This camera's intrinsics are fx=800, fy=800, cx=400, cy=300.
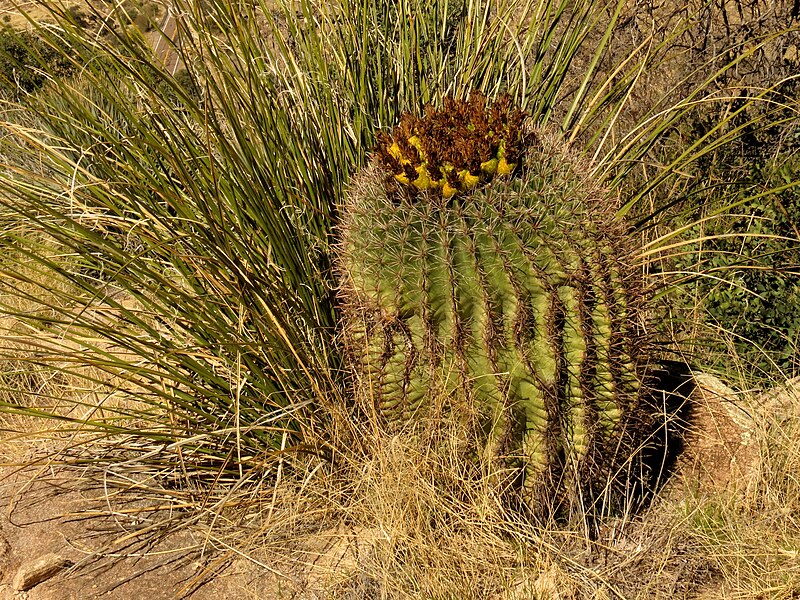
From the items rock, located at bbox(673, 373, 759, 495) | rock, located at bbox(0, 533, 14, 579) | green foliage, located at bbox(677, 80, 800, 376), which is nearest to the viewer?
rock, located at bbox(0, 533, 14, 579)

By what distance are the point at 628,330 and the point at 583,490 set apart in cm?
51

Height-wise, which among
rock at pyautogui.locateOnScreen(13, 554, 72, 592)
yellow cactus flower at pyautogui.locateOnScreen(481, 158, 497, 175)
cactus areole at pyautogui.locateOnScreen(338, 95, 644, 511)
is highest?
yellow cactus flower at pyautogui.locateOnScreen(481, 158, 497, 175)

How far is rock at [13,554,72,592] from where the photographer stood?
2.43m

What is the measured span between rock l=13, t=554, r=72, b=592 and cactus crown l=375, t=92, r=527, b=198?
1568 mm

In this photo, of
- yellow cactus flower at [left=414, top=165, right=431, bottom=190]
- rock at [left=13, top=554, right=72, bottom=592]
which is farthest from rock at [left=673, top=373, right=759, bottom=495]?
rock at [left=13, top=554, right=72, bottom=592]

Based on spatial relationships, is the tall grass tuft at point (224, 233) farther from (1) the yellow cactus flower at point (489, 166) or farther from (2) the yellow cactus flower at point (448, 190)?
(2) the yellow cactus flower at point (448, 190)

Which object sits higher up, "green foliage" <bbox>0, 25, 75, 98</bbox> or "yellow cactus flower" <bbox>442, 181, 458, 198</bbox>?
"green foliage" <bbox>0, 25, 75, 98</bbox>

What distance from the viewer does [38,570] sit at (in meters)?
2.45

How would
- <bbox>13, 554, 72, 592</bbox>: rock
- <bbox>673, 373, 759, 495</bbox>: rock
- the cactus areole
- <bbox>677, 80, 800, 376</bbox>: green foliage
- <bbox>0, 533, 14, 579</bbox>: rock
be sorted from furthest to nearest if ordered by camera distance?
1. <bbox>677, 80, 800, 376</bbox>: green foliage
2. <bbox>673, 373, 759, 495</bbox>: rock
3. <bbox>0, 533, 14, 579</bbox>: rock
4. <bbox>13, 554, 72, 592</bbox>: rock
5. the cactus areole

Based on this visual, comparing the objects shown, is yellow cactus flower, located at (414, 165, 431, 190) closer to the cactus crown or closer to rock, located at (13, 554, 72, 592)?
the cactus crown

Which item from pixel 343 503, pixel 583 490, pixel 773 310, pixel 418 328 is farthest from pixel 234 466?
pixel 773 310

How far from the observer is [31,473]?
3.02 metres

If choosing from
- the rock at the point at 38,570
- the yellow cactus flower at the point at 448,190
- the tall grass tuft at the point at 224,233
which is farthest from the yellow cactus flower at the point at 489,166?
the rock at the point at 38,570

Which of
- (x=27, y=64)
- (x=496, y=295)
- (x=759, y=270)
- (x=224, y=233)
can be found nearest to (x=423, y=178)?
(x=496, y=295)
